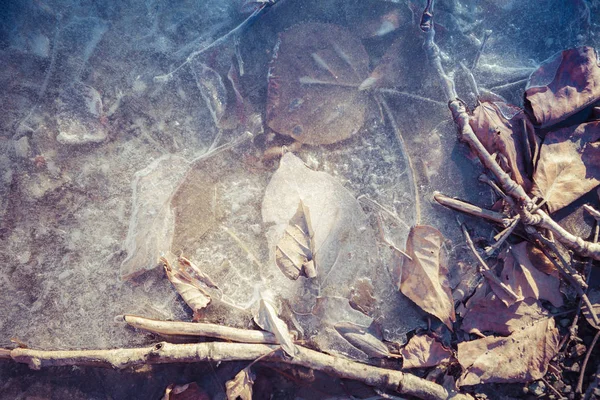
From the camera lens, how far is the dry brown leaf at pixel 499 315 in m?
1.73

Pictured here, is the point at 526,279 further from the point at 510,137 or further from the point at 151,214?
the point at 151,214

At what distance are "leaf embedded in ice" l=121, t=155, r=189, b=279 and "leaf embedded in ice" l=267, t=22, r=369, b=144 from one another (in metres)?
0.56

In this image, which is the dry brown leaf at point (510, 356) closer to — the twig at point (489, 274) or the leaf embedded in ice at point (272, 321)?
the twig at point (489, 274)

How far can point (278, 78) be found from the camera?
74.3 inches

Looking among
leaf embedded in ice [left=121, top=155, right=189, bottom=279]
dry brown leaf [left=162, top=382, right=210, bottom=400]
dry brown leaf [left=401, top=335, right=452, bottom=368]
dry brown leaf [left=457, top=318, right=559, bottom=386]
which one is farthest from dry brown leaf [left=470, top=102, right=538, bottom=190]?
dry brown leaf [left=162, top=382, right=210, bottom=400]

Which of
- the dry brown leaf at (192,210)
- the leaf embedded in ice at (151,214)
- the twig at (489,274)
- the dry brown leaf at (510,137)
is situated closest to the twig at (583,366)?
the twig at (489,274)

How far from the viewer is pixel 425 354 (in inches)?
68.6

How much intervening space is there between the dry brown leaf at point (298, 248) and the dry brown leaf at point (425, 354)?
0.57 metres

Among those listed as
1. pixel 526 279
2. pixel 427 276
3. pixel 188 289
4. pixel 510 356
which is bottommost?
pixel 510 356

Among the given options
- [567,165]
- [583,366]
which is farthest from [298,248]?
[583,366]

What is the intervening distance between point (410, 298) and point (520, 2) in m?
1.64

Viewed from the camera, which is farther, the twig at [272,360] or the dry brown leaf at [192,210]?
the dry brown leaf at [192,210]

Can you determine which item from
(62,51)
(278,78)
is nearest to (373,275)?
(278,78)

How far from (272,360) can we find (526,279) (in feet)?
4.05
